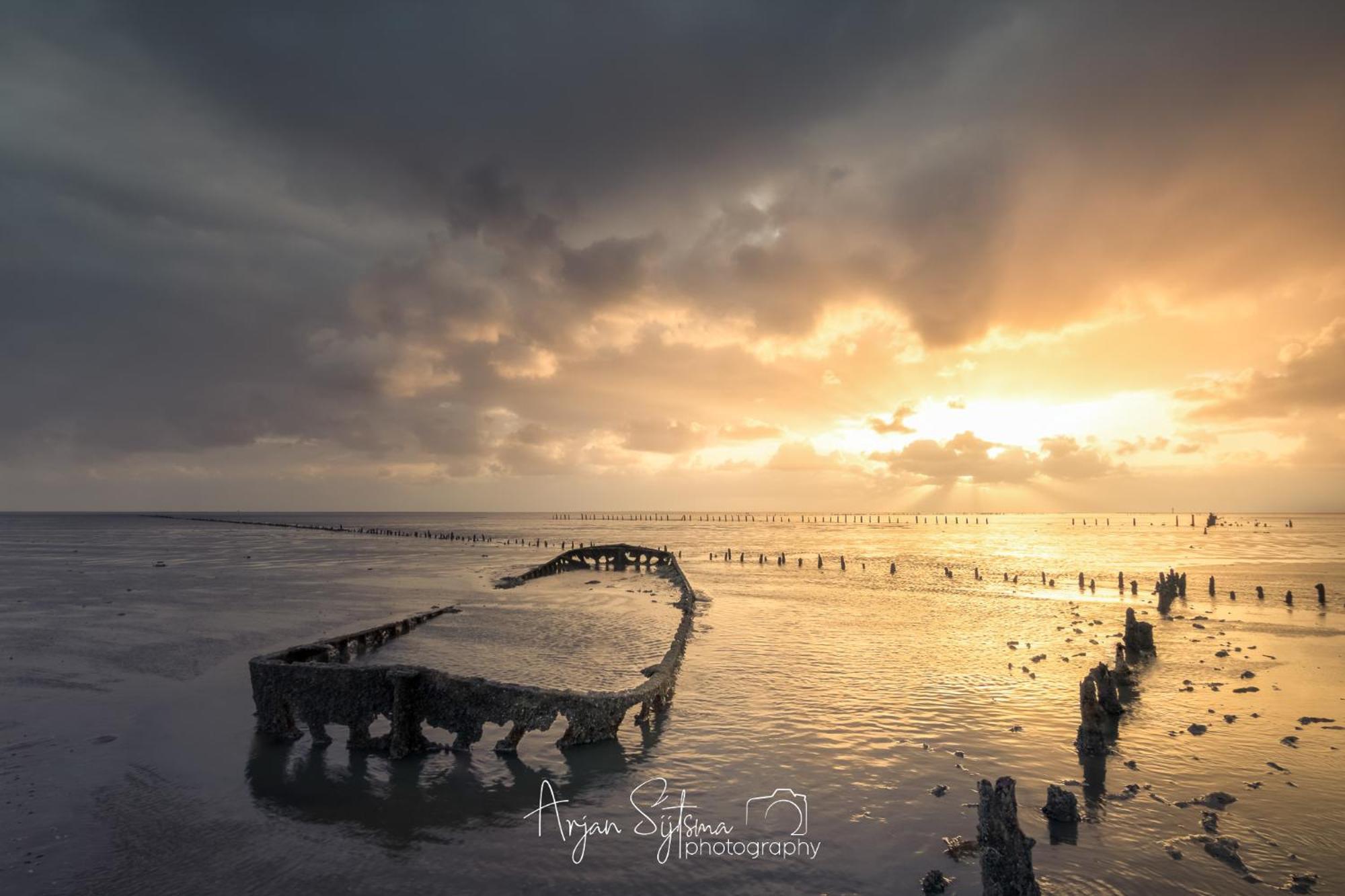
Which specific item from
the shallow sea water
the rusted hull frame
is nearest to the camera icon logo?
the shallow sea water

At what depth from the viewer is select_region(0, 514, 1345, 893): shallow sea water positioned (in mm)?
12078

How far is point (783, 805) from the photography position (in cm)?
1431

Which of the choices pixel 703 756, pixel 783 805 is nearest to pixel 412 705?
pixel 703 756

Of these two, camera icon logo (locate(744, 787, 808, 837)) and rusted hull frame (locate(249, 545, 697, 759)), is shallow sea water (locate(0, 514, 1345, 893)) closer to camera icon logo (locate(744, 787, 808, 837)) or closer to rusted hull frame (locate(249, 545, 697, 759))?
camera icon logo (locate(744, 787, 808, 837))

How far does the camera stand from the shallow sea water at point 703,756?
39.6 ft

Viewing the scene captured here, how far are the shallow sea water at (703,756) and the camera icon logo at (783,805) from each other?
16cm

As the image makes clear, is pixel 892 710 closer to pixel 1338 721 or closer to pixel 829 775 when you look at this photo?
pixel 829 775

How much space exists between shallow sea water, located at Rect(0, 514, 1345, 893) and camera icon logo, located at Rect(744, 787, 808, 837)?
0.16 meters

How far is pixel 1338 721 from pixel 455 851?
2520cm

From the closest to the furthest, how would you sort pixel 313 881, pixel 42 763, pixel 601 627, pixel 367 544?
pixel 313 881 < pixel 42 763 < pixel 601 627 < pixel 367 544

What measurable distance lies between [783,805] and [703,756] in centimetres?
327

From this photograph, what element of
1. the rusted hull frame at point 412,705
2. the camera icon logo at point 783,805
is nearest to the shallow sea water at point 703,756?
the camera icon logo at point 783,805

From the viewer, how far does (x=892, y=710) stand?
20922 mm

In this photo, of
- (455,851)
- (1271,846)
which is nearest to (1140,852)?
(1271,846)
